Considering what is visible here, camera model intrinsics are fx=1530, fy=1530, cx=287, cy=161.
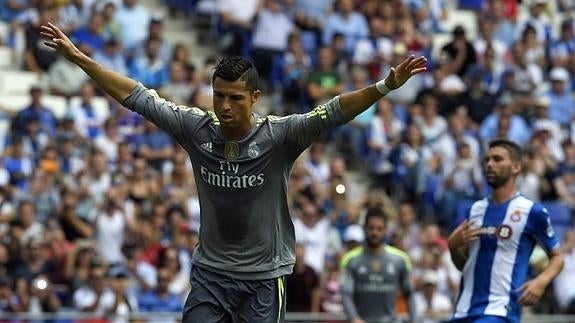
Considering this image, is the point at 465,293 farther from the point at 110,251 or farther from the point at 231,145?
the point at 110,251

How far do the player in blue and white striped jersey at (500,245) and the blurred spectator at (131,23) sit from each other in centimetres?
1016

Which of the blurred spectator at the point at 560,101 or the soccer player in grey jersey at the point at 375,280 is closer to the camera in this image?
the soccer player in grey jersey at the point at 375,280

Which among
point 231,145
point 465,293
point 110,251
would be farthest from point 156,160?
point 231,145

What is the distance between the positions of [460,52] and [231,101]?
14.5 meters

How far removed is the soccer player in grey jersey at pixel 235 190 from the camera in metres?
9.77

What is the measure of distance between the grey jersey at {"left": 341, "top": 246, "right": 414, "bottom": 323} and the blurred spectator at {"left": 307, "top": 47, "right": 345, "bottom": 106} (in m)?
6.33

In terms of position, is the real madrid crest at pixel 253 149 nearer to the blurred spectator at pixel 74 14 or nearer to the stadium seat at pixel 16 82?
the stadium seat at pixel 16 82

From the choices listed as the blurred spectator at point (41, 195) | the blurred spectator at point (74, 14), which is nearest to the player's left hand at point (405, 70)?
the blurred spectator at point (41, 195)

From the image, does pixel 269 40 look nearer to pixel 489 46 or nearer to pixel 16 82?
pixel 16 82

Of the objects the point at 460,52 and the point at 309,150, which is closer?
the point at 309,150

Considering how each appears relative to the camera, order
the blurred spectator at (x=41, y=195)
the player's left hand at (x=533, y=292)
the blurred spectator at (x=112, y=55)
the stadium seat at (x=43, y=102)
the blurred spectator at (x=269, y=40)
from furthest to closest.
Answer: the blurred spectator at (x=269, y=40) < the blurred spectator at (x=112, y=55) < the stadium seat at (x=43, y=102) < the blurred spectator at (x=41, y=195) < the player's left hand at (x=533, y=292)

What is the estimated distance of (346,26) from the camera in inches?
912

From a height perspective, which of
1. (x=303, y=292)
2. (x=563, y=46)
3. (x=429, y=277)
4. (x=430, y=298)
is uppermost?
(x=563, y=46)

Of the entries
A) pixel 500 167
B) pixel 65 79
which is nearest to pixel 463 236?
pixel 500 167
